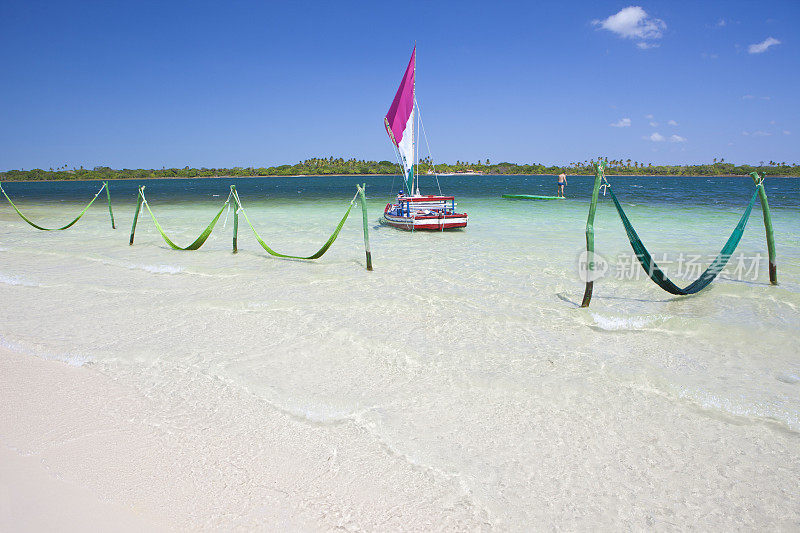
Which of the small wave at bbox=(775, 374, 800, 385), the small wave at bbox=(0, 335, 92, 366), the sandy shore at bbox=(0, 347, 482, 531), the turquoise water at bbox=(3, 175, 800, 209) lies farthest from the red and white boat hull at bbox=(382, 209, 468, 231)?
the turquoise water at bbox=(3, 175, 800, 209)

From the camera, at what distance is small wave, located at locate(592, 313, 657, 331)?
5.89 meters

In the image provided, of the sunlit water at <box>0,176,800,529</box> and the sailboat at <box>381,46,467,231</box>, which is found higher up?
the sailboat at <box>381,46,467,231</box>

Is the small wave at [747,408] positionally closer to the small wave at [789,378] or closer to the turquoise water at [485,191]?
the small wave at [789,378]

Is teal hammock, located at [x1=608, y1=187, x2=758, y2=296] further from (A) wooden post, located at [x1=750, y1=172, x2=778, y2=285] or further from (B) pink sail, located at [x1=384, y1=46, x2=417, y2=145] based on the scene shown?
(B) pink sail, located at [x1=384, y1=46, x2=417, y2=145]

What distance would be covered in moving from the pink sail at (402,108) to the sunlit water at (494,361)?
6638 millimetres

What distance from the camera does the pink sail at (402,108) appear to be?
14.6 metres

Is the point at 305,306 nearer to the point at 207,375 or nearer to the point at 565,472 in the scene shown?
the point at 207,375

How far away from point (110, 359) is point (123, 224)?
1667cm

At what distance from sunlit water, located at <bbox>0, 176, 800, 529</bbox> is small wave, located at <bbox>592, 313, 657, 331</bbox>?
0.04m

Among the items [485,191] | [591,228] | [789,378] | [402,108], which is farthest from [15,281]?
[485,191]

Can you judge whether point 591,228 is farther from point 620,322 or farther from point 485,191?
point 485,191

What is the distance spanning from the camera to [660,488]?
2.90 meters

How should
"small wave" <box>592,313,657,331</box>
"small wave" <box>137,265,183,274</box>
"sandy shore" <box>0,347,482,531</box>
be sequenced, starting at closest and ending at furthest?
"sandy shore" <box>0,347,482,531</box> < "small wave" <box>592,313,657,331</box> < "small wave" <box>137,265,183,274</box>

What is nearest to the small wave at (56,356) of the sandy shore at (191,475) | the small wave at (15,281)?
the sandy shore at (191,475)
